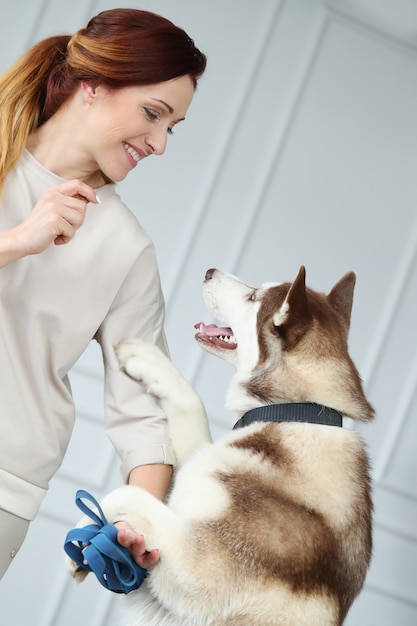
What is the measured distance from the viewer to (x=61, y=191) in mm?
1646

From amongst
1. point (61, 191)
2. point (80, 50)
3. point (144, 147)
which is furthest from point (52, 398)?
point (80, 50)

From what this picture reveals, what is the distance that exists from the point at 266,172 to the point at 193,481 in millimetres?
2453

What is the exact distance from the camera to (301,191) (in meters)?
4.02

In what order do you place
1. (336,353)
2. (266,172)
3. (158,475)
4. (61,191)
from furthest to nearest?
1. (266,172)
2. (336,353)
3. (158,475)
4. (61,191)

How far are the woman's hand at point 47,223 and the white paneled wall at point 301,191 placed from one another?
7.51 feet

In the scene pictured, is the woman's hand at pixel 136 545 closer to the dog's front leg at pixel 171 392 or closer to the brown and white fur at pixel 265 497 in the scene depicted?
the brown and white fur at pixel 265 497

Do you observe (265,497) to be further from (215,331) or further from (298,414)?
(215,331)

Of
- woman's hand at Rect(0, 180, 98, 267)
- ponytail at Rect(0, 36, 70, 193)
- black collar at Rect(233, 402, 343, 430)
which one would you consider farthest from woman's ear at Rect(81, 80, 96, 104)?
black collar at Rect(233, 402, 343, 430)

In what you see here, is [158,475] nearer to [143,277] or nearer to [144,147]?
[143,277]

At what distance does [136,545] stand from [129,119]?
0.83m

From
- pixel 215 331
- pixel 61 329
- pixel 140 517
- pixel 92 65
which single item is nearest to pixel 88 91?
pixel 92 65

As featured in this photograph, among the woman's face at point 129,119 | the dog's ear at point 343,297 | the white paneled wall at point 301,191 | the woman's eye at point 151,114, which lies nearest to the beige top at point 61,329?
the woman's face at point 129,119

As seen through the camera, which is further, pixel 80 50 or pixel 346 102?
pixel 346 102

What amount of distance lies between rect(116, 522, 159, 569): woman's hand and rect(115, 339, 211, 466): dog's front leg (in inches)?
14.4
